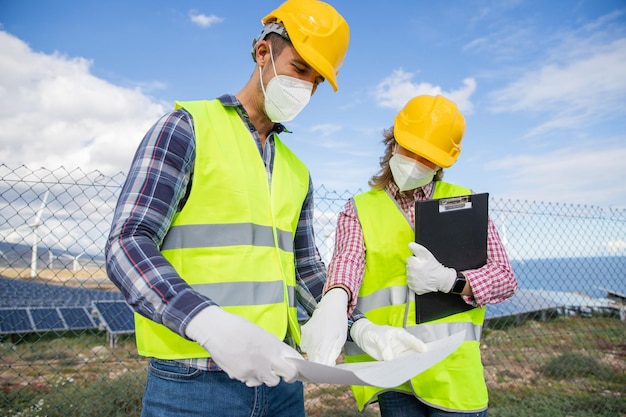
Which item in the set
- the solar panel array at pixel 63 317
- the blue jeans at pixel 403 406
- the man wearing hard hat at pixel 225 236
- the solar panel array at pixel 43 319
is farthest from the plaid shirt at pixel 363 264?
the solar panel array at pixel 43 319

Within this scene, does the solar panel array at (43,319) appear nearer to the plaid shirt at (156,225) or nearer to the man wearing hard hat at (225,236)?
the man wearing hard hat at (225,236)

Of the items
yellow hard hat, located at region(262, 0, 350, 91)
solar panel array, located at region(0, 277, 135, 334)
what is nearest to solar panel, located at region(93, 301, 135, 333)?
solar panel array, located at region(0, 277, 135, 334)

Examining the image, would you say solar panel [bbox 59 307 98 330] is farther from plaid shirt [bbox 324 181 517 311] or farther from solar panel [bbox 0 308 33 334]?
plaid shirt [bbox 324 181 517 311]

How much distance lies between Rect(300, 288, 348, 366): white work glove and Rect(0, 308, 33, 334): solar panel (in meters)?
7.01

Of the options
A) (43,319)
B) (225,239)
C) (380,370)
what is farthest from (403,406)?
(43,319)

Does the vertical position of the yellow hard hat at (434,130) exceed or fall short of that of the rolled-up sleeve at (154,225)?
it exceeds it

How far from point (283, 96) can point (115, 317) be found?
767cm

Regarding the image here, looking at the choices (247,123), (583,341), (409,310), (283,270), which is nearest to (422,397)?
(409,310)

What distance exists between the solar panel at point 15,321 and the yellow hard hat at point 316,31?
7302 millimetres

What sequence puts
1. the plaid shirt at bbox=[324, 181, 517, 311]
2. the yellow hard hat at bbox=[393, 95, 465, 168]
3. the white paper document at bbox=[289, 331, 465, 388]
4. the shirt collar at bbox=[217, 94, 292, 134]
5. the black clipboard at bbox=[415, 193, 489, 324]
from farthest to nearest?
1. the yellow hard hat at bbox=[393, 95, 465, 168]
2. the black clipboard at bbox=[415, 193, 489, 324]
3. the plaid shirt at bbox=[324, 181, 517, 311]
4. the shirt collar at bbox=[217, 94, 292, 134]
5. the white paper document at bbox=[289, 331, 465, 388]

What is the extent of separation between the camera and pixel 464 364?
6.68 ft

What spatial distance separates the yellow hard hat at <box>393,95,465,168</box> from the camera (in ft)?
7.18

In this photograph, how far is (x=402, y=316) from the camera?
6.94 feet

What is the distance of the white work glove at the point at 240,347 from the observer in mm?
1037
